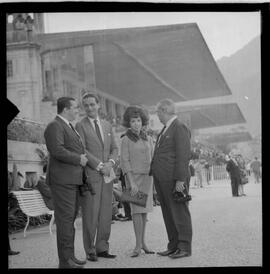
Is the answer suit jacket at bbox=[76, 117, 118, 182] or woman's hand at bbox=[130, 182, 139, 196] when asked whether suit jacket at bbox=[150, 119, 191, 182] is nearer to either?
woman's hand at bbox=[130, 182, 139, 196]

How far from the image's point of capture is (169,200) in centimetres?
638

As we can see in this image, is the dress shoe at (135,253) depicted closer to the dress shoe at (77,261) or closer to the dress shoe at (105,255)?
→ the dress shoe at (105,255)

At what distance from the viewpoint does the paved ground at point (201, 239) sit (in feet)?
20.6

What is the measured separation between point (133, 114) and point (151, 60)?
2.51ft

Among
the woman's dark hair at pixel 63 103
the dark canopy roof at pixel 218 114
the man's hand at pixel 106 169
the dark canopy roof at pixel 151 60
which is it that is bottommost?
the man's hand at pixel 106 169

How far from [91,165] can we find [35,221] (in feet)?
3.27

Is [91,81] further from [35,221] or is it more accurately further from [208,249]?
[208,249]

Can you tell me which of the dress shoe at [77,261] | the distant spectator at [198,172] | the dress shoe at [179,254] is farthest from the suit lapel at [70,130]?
the dress shoe at [179,254]

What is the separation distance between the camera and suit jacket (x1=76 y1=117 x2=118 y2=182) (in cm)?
A: 633

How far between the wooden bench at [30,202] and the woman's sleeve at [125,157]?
1072mm

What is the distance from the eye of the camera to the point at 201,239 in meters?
6.40

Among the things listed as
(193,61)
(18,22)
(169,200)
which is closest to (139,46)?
(193,61)

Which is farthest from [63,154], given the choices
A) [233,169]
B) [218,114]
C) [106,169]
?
[233,169]
